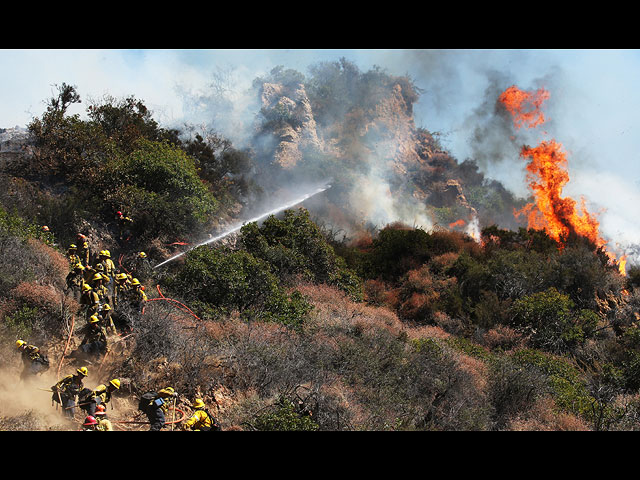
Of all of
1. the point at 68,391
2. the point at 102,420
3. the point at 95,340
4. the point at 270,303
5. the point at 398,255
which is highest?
the point at 398,255

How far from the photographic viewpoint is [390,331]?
16812 mm

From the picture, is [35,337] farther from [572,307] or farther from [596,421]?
[572,307]

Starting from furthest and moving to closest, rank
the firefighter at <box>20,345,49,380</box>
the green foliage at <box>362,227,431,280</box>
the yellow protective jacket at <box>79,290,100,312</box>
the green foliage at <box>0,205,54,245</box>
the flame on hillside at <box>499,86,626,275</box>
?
the flame on hillside at <box>499,86,626,275</box> < the green foliage at <box>362,227,431,280</box> < the green foliage at <box>0,205,54,245</box> < the yellow protective jacket at <box>79,290,100,312</box> < the firefighter at <box>20,345,49,380</box>

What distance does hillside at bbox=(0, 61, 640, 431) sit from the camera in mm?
10977

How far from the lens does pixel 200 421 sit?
8633mm

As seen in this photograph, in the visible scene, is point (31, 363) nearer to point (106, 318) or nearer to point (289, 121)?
point (106, 318)

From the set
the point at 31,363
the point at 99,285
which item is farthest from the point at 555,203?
the point at 31,363

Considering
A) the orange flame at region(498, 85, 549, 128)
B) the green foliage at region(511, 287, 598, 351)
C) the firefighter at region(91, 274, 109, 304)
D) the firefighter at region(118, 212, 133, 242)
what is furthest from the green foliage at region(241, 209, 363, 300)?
the orange flame at region(498, 85, 549, 128)

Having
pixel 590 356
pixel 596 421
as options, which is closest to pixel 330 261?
pixel 590 356

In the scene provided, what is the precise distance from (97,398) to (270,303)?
23.4ft

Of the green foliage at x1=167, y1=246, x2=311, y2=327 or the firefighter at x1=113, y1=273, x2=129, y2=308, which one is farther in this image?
the green foliage at x1=167, y1=246, x2=311, y2=327

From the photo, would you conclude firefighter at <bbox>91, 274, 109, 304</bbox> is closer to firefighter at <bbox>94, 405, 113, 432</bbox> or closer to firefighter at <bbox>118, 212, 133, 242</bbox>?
firefighter at <bbox>94, 405, 113, 432</bbox>

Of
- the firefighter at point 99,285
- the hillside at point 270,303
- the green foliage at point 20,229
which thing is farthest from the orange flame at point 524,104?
the firefighter at point 99,285

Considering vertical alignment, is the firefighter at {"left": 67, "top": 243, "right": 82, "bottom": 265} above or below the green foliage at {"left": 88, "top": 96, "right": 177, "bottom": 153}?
below
